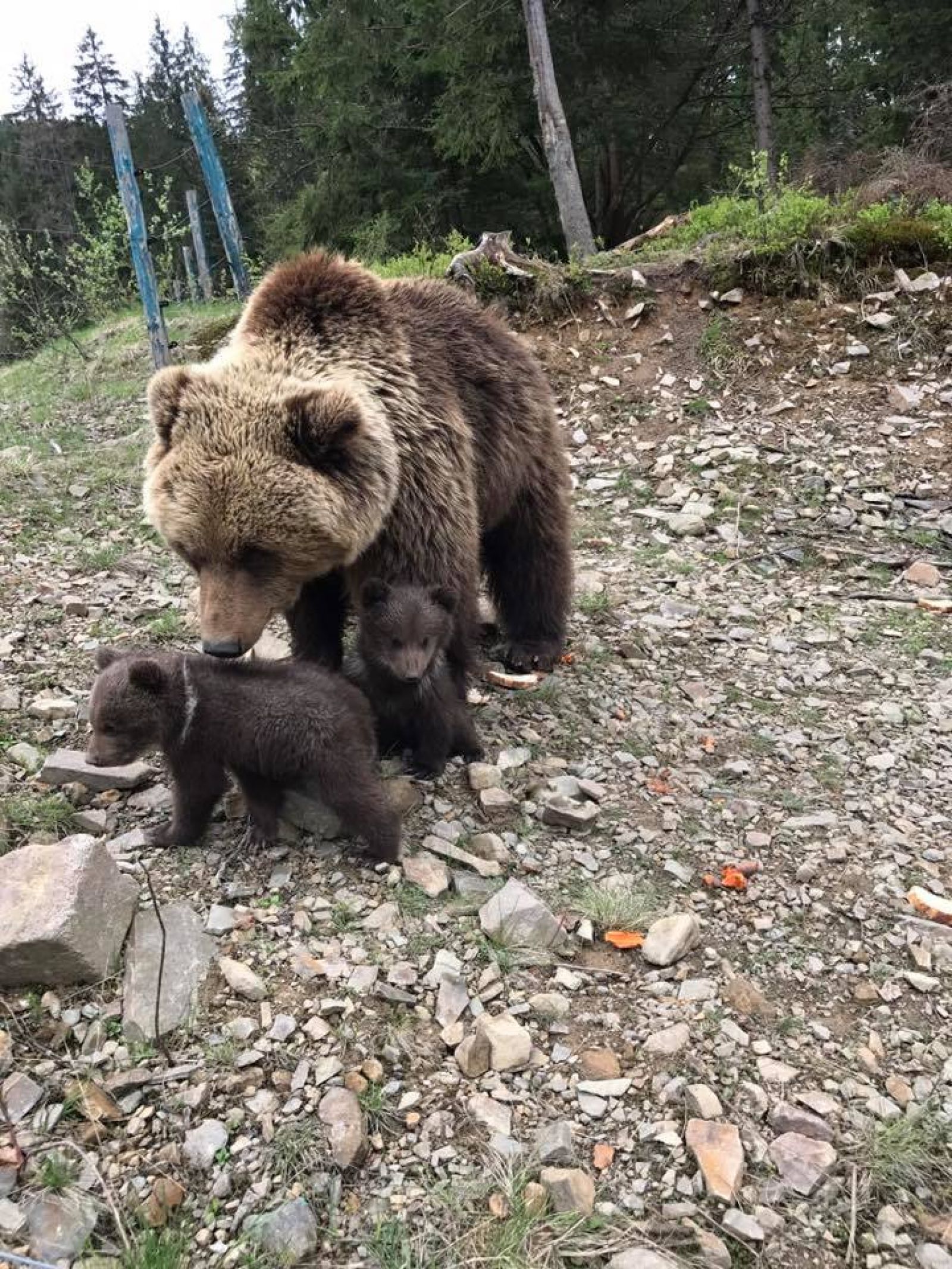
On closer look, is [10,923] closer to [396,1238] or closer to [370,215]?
[396,1238]

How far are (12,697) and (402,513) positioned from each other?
1989 millimetres

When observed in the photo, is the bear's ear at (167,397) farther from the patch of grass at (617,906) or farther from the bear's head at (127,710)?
the patch of grass at (617,906)

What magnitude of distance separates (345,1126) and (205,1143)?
0.35 m

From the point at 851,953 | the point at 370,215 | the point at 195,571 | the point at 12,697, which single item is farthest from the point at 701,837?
the point at 370,215

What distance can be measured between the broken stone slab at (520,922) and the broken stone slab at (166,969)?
0.93 m

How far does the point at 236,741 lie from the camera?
3.38 metres

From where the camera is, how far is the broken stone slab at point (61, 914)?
268cm

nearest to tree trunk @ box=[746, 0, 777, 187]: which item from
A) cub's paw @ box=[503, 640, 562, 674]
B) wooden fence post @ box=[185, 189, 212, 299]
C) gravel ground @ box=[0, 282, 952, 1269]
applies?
wooden fence post @ box=[185, 189, 212, 299]

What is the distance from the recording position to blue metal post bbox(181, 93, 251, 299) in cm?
1126

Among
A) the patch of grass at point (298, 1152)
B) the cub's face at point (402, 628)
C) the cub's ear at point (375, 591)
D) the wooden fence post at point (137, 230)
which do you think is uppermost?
the wooden fence post at point (137, 230)

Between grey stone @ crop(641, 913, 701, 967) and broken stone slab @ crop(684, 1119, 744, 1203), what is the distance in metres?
Answer: 0.64

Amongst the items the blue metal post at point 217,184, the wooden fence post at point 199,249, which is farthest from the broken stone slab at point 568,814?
the wooden fence post at point 199,249

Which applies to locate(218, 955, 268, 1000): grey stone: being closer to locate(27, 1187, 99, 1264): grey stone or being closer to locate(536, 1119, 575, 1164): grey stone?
locate(27, 1187, 99, 1264): grey stone

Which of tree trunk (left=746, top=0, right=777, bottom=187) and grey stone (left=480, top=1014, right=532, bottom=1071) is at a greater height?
tree trunk (left=746, top=0, right=777, bottom=187)
